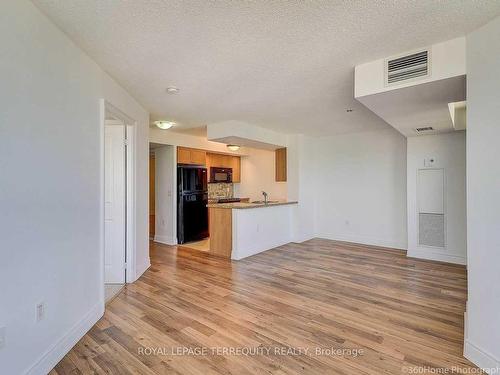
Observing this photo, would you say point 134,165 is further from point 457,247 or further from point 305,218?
point 457,247

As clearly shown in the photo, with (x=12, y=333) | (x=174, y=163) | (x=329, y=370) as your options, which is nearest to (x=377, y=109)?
(x=329, y=370)

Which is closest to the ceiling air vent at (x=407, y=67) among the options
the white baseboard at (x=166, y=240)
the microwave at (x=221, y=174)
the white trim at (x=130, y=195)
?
the white trim at (x=130, y=195)

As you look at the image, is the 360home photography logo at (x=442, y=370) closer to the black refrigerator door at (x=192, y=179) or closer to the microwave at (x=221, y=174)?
the black refrigerator door at (x=192, y=179)

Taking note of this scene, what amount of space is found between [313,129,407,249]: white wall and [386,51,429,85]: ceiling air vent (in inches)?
135

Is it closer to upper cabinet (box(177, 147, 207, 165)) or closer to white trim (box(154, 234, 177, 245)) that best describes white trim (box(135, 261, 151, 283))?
white trim (box(154, 234, 177, 245))

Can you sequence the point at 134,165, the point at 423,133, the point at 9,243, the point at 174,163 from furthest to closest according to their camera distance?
the point at 174,163 → the point at 423,133 → the point at 134,165 → the point at 9,243

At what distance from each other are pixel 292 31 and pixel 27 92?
5.72 ft

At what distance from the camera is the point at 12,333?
5.00ft

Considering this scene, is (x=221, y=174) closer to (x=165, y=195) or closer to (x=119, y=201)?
A: (x=165, y=195)

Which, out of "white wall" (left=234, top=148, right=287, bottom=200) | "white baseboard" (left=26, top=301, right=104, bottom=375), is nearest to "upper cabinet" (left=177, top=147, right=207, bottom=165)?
"white wall" (left=234, top=148, right=287, bottom=200)

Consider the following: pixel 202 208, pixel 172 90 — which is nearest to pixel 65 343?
pixel 172 90

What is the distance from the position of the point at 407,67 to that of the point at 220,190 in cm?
586

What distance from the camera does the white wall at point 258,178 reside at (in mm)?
7012

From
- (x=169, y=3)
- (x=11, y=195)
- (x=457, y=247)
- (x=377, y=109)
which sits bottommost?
(x=457, y=247)
